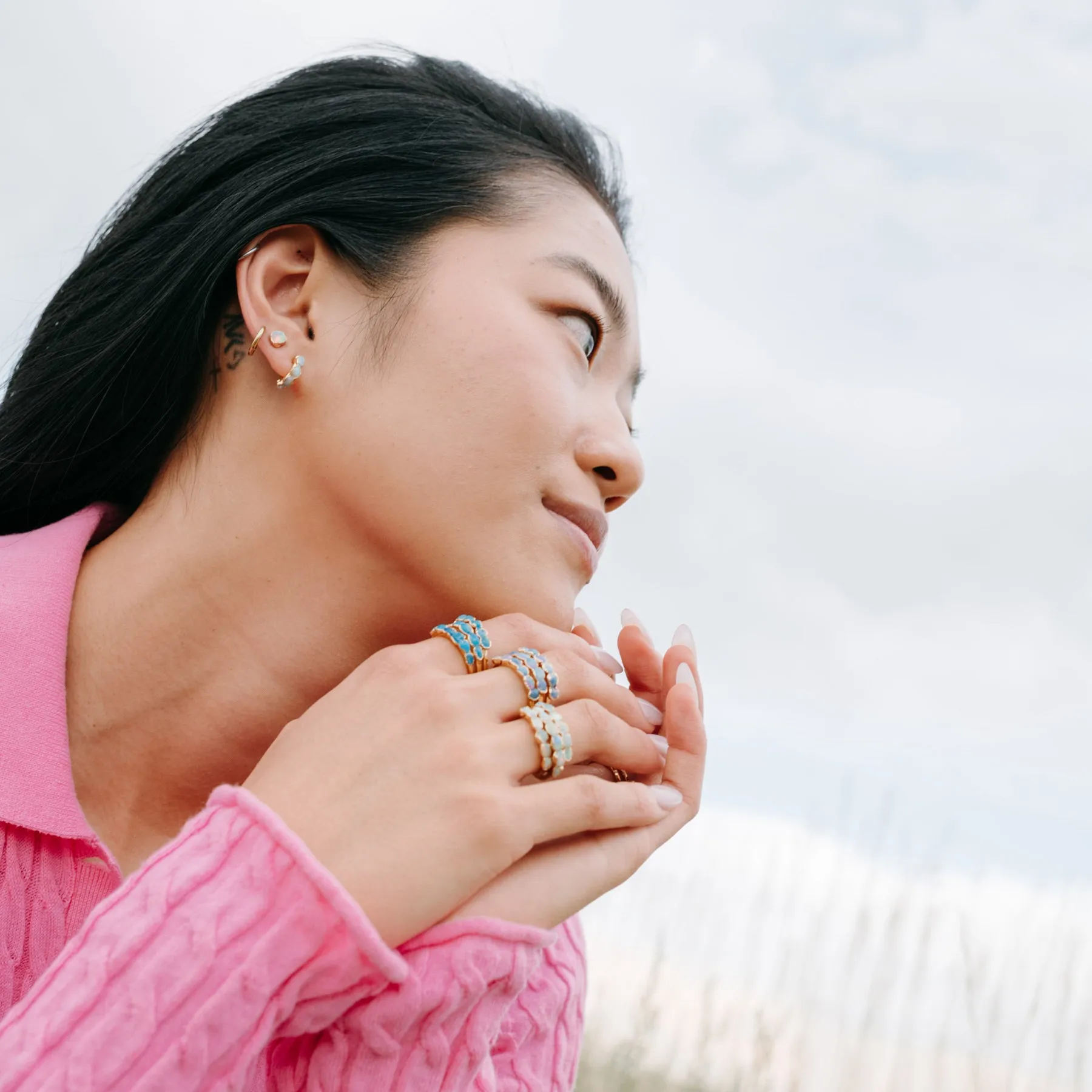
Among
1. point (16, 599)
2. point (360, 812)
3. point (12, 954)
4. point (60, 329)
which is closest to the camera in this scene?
point (360, 812)

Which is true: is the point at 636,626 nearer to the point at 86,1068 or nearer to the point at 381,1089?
the point at 381,1089

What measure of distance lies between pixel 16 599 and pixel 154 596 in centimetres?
21

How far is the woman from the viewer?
1.31 m

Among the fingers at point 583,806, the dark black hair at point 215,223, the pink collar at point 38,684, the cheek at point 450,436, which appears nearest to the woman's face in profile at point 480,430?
the cheek at point 450,436

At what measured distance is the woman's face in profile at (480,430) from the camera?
1.78 m

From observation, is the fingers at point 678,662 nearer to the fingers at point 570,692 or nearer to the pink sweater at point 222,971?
Result: the fingers at point 570,692

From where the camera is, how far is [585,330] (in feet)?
6.36

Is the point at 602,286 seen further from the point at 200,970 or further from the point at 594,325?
the point at 200,970

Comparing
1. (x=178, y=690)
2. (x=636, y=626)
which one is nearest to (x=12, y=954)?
(x=178, y=690)

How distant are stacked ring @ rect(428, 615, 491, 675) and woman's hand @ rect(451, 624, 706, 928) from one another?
0.74 ft

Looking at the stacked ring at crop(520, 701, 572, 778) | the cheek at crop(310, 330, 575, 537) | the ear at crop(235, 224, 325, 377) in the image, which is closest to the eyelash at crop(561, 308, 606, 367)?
the cheek at crop(310, 330, 575, 537)

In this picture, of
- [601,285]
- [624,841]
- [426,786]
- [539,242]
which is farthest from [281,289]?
[624,841]

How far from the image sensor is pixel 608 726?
166cm

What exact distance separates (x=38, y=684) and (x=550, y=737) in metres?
0.83
